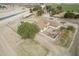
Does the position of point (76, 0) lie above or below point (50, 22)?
above

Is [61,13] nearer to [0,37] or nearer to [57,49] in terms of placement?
[57,49]

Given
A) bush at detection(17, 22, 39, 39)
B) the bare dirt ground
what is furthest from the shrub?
the bare dirt ground

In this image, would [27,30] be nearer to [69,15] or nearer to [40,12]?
[40,12]

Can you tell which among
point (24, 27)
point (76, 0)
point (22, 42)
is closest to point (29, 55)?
point (22, 42)

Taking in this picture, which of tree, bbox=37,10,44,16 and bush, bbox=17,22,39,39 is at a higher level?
tree, bbox=37,10,44,16

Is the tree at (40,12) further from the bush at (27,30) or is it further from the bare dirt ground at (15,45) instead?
the bare dirt ground at (15,45)

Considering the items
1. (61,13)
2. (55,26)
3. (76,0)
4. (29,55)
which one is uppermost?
(76,0)

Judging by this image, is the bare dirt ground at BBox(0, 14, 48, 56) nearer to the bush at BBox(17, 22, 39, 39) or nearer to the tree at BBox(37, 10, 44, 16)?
the bush at BBox(17, 22, 39, 39)
